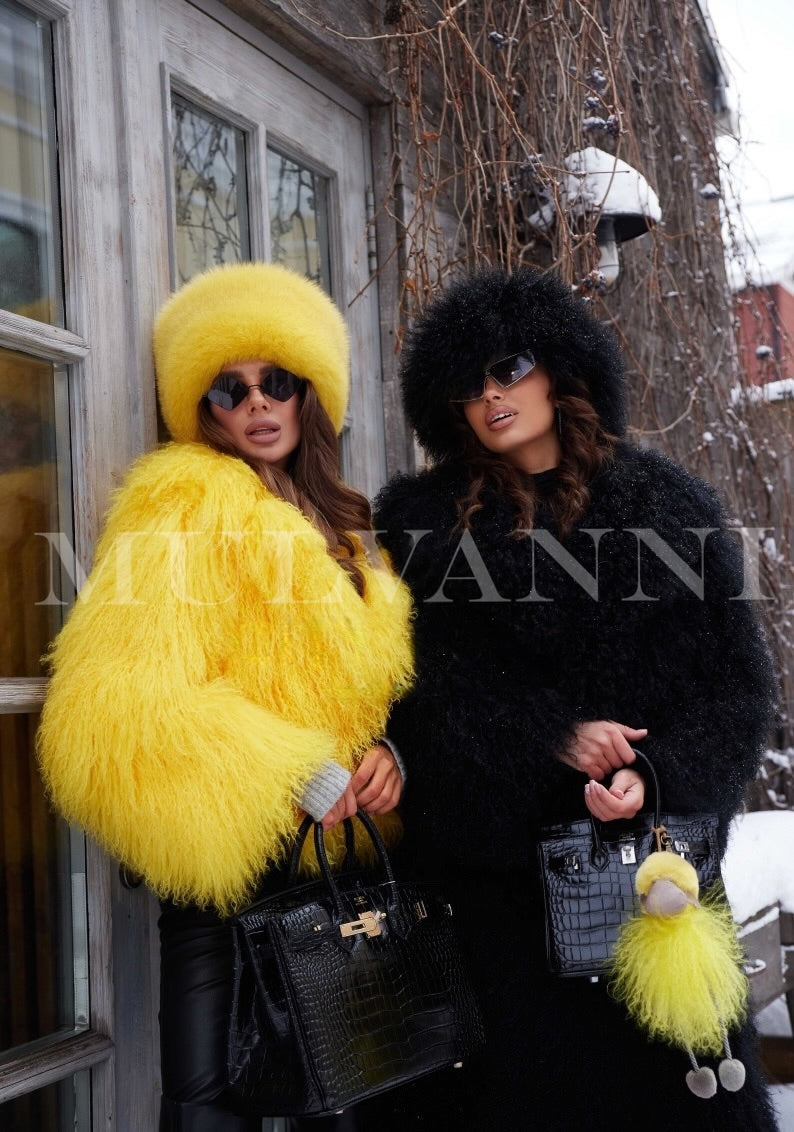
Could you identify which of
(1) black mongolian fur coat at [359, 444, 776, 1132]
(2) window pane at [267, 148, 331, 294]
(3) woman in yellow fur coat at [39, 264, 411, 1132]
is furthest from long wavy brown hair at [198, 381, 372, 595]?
(2) window pane at [267, 148, 331, 294]

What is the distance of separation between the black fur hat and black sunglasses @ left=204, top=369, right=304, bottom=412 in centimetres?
29

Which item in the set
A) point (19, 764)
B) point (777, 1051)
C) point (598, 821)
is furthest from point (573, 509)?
point (777, 1051)

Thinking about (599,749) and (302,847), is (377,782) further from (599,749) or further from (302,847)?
(599,749)

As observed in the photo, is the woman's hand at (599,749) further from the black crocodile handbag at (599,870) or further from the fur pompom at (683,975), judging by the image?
the fur pompom at (683,975)

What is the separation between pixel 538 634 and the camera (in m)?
1.97

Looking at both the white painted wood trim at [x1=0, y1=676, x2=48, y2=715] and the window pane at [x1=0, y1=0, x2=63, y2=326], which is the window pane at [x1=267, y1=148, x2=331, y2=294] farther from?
the white painted wood trim at [x1=0, y1=676, x2=48, y2=715]

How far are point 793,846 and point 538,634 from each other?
1.87 m

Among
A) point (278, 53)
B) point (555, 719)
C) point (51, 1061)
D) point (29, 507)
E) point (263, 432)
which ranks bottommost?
point (51, 1061)

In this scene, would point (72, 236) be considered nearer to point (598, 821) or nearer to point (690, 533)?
point (690, 533)

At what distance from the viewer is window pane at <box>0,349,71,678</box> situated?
1.82 m

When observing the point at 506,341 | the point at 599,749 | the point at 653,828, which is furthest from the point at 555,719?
the point at 506,341

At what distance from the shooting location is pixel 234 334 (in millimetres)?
1915

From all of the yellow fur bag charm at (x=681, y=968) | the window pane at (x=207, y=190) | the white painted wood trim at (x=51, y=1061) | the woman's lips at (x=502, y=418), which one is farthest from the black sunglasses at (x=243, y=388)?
the white painted wood trim at (x=51, y=1061)

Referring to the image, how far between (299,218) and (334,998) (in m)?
1.93
